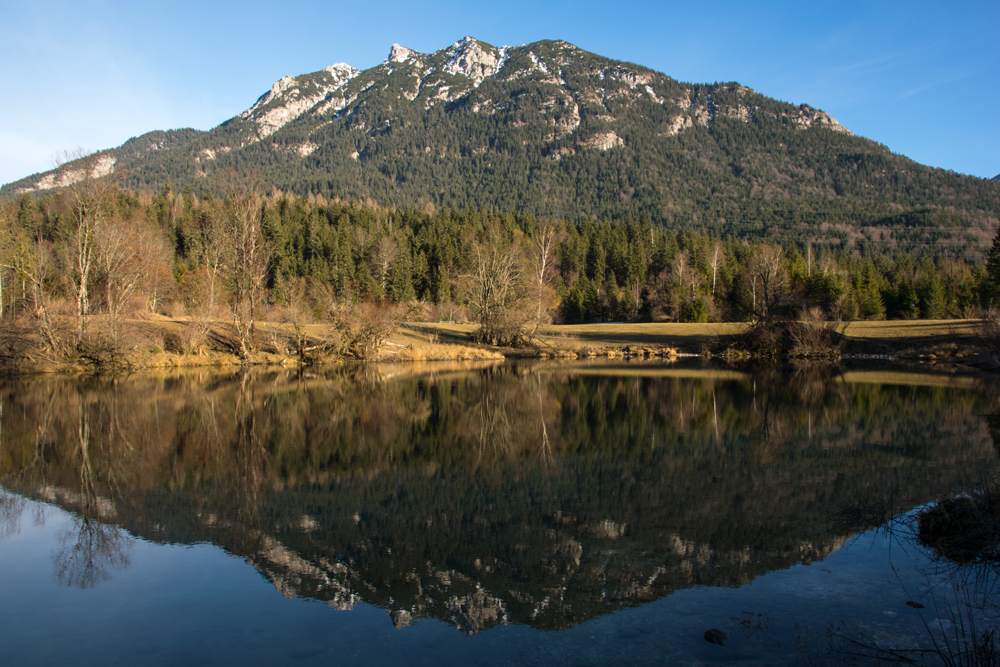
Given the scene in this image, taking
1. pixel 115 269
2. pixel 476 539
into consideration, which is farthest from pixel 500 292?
pixel 476 539

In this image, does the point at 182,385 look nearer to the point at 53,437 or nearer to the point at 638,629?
the point at 53,437

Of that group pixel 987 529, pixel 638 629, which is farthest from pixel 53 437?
pixel 987 529

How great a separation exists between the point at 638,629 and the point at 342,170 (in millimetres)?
203388

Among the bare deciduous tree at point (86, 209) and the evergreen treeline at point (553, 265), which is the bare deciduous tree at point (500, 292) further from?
the bare deciduous tree at point (86, 209)

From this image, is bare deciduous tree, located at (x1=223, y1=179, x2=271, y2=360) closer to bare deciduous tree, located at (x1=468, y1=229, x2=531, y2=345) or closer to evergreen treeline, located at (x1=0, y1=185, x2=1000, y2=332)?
bare deciduous tree, located at (x1=468, y1=229, x2=531, y2=345)

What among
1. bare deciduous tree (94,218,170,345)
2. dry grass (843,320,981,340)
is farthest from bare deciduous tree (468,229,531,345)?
dry grass (843,320,981,340)

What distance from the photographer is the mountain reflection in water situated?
250 inches

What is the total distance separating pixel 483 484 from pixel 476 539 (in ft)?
→ 8.46

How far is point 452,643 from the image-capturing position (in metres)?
5.00

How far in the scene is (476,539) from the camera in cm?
729

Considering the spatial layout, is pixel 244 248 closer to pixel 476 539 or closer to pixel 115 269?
pixel 115 269

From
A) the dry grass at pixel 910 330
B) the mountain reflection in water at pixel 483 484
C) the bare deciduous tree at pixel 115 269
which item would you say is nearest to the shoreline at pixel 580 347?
the dry grass at pixel 910 330

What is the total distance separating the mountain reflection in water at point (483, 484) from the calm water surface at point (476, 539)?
5cm

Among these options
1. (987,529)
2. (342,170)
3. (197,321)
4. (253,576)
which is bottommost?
(253,576)
